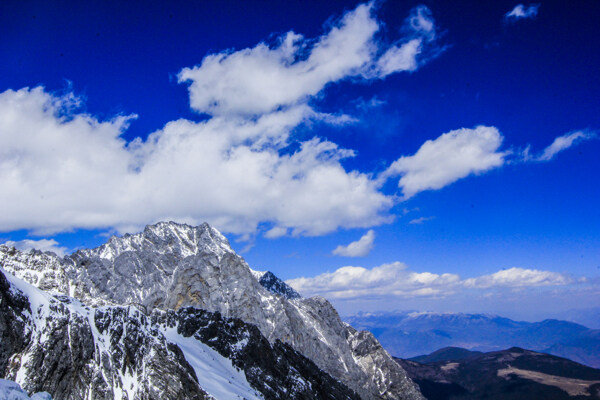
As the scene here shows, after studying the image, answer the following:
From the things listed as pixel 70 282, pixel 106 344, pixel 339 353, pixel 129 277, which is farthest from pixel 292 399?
pixel 129 277

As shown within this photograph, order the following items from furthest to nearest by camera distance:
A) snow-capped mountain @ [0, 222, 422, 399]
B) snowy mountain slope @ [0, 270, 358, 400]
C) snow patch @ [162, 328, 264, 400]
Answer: snow-capped mountain @ [0, 222, 422, 399]
snow patch @ [162, 328, 264, 400]
snowy mountain slope @ [0, 270, 358, 400]

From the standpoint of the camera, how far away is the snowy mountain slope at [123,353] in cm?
5075

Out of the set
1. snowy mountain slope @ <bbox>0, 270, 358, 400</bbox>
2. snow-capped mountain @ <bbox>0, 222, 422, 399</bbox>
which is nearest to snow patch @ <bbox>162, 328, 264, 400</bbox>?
snowy mountain slope @ <bbox>0, 270, 358, 400</bbox>

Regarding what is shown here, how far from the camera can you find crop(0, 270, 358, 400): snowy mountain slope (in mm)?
50750

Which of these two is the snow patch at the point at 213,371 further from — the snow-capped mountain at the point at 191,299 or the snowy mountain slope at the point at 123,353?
the snow-capped mountain at the point at 191,299

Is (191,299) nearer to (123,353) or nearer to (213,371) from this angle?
(213,371)

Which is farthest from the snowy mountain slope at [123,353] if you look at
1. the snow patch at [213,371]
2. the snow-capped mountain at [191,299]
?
the snow-capped mountain at [191,299]

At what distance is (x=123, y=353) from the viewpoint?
6391 cm

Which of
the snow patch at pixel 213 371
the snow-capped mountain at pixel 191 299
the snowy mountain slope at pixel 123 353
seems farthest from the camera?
the snow-capped mountain at pixel 191 299

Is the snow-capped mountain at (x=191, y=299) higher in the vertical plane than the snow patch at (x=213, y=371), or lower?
higher

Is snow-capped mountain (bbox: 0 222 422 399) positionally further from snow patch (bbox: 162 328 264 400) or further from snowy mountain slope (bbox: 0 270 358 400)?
snow patch (bbox: 162 328 264 400)

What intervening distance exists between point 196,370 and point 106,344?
23.3m

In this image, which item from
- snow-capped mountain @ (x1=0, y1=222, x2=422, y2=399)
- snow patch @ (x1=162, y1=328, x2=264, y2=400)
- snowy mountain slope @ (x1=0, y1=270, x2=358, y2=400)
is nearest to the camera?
snowy mountain slope @ (x1=0, y1=270, x2=358, y2=400)

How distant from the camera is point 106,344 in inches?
2447
